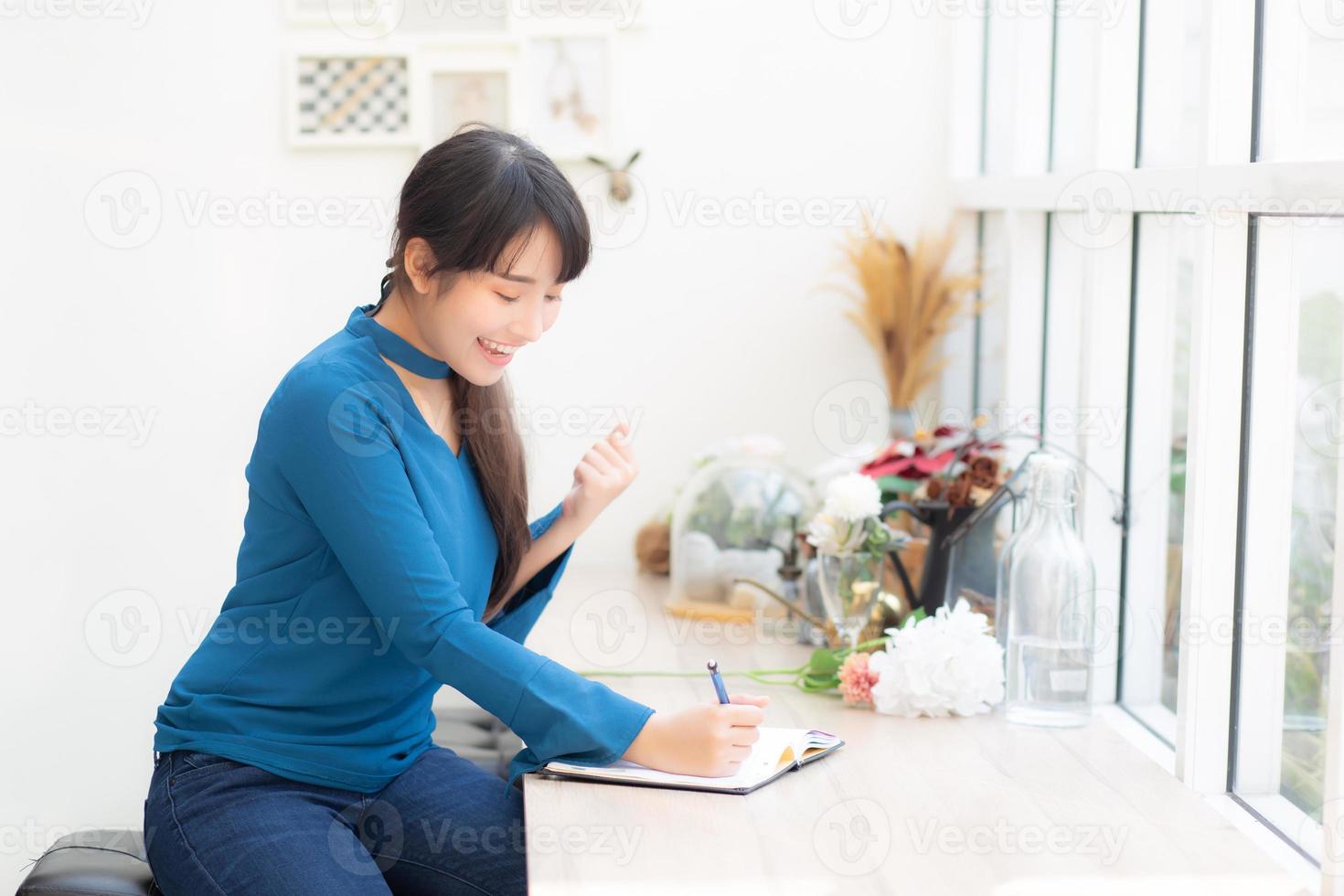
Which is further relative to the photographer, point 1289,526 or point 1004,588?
point 1004,588

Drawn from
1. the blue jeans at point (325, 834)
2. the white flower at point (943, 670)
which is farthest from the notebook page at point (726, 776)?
the white flower at point (943, 670)

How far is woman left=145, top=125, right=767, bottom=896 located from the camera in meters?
1.37

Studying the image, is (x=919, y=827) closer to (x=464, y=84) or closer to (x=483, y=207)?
(x=483, y=207)

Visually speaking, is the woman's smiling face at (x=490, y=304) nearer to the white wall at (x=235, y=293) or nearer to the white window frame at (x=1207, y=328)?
the white window frame at (x=1207, y=328)

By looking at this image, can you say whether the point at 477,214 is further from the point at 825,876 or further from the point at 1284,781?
the point at 1284,781

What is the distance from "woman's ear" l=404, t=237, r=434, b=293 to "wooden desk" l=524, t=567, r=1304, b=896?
555 mm

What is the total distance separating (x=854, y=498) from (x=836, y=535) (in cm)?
7

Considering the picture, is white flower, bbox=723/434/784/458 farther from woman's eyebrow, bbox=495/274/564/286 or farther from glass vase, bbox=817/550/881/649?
woman's eyebrow, bbox=495/274/564/286

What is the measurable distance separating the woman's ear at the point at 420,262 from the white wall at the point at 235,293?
3.92 ft

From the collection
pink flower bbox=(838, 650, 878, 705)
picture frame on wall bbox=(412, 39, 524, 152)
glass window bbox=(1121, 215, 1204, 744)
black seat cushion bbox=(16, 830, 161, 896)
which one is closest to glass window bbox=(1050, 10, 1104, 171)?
glass window bbox=(1121, 215, 1204, 744)

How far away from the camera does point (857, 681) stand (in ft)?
5.71

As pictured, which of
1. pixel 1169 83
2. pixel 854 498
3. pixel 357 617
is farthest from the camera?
pixel 854 498

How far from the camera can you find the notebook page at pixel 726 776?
1.39m

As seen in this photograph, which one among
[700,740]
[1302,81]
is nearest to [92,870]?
[700,740]
